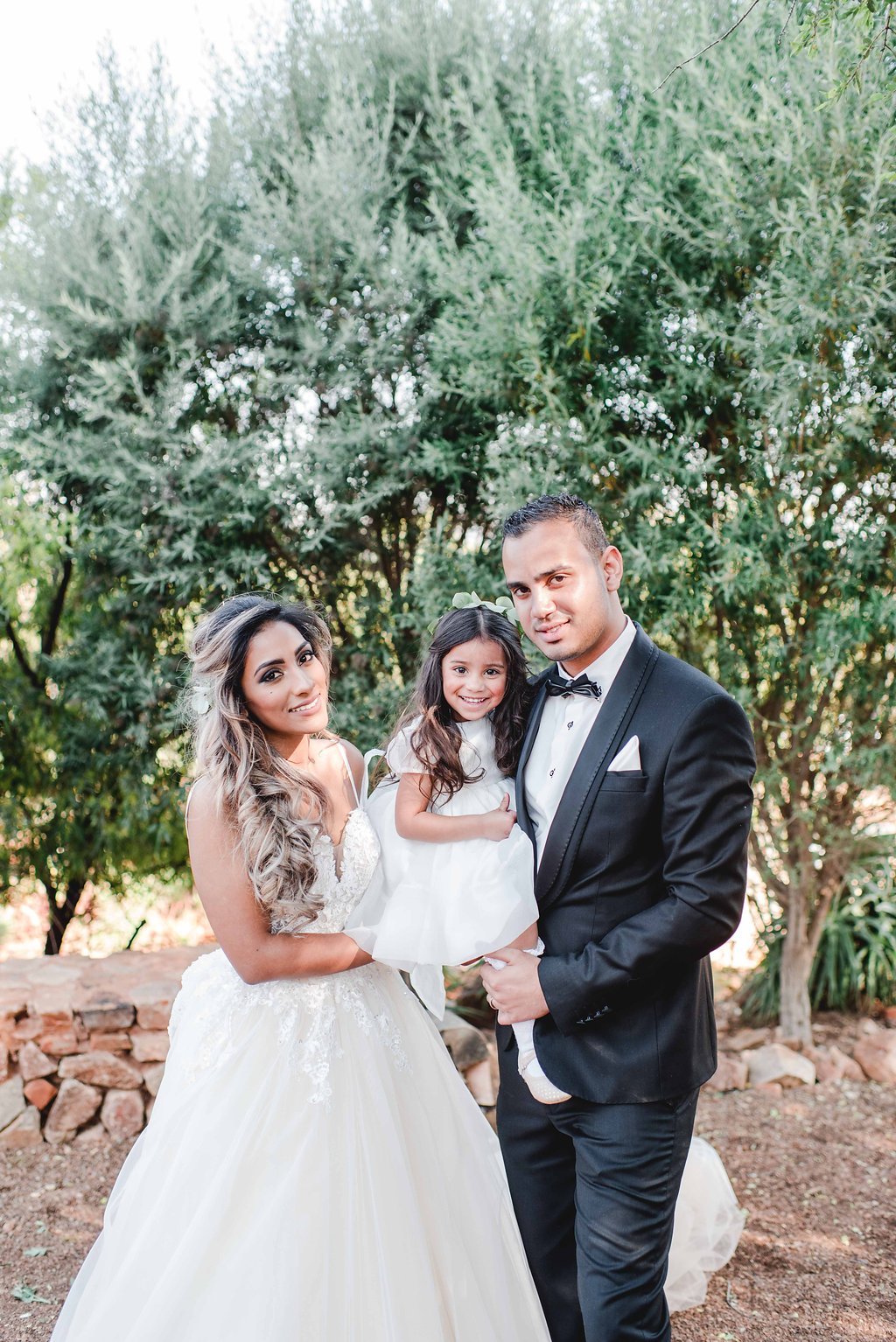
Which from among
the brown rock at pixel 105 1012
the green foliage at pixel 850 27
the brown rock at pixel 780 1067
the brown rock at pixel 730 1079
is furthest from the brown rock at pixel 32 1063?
the green foliage at pixel 850 27

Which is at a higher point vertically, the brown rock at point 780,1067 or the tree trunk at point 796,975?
the tree trunk at point 796,975

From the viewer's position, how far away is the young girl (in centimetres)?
236

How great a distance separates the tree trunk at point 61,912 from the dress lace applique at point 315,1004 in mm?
4033

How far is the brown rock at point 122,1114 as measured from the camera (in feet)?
14.3

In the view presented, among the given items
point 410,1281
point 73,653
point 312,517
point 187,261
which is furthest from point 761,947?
point 187,261

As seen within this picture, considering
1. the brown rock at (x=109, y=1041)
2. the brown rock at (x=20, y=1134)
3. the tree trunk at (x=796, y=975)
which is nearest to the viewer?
the brown rock at (x=20, y=1134)

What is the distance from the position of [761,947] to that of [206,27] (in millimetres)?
6330

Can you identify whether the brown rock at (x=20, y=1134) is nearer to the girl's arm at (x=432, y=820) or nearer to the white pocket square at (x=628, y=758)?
the girl's arm at (x=432, y=820)

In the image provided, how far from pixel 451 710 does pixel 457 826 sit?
0.42 meters

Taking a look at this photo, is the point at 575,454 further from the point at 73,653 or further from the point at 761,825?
the point at 73,653

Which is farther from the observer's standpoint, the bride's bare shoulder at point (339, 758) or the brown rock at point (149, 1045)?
the brown rock at point (149, 1045)

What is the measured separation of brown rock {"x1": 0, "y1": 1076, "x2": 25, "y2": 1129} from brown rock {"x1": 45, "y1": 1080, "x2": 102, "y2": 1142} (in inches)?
5.5

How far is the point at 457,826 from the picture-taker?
2537mm

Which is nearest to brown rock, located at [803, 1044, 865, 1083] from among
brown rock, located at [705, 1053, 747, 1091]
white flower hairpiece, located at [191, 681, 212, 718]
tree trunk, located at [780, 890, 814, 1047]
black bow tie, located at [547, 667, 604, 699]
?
tree trunk, located at [780, 890, 814, 1047]
